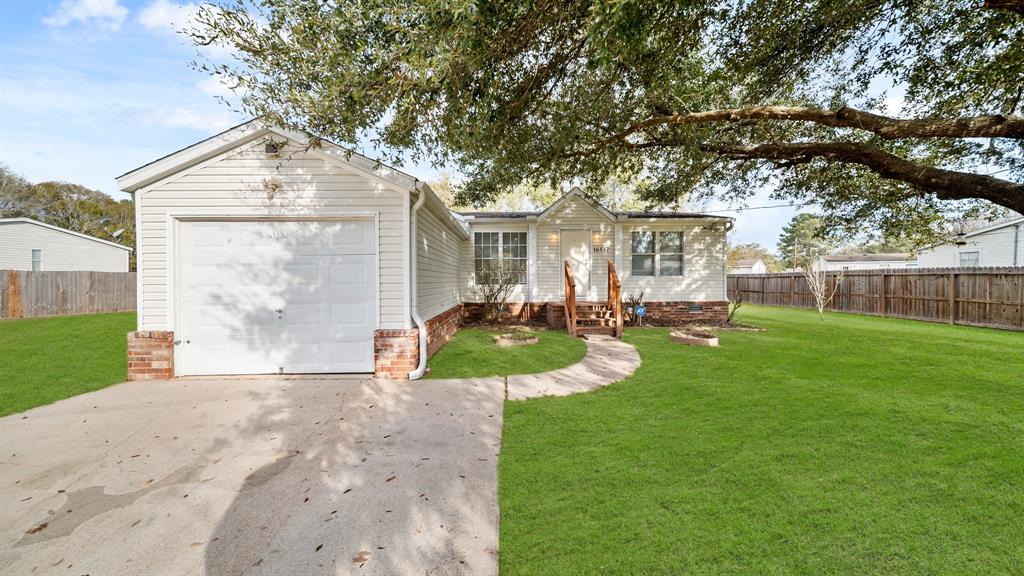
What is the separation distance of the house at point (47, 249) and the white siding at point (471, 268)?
1889cm

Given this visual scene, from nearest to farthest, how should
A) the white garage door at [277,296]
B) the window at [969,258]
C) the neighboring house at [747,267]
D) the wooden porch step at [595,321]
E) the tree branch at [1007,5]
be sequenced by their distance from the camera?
the tree branch at [1007,5] < the white garage door at [277,296] < the wooden porch step at [595,321] < the window at [969,258] < the neighboring house at [747,267]

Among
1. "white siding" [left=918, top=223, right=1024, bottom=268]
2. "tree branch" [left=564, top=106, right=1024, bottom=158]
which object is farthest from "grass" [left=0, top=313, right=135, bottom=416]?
"white siding" [left=918, top=223, right=1024, bottom=268]

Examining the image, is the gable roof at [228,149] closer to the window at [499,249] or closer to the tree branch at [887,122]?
the tree branch at [887,122]

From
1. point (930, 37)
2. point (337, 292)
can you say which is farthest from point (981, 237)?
point (337, 292)

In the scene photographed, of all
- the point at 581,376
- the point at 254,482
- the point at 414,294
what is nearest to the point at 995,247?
the point at 581,376

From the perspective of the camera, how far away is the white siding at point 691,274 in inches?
454

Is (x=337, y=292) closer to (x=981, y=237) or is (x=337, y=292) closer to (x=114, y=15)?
(x=114, y=15)

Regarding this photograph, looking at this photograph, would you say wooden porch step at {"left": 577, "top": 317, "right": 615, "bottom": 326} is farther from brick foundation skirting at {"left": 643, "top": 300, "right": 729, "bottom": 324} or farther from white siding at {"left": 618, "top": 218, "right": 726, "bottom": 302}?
brick foundation skirting at {"left": 643, "top": 300, "right": 729, "bottom": 324}

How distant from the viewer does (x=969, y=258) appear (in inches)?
637

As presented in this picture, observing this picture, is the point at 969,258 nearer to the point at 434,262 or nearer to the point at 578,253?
the point at 578,253

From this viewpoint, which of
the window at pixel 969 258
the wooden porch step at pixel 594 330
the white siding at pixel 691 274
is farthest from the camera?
the window at pixel 969 258

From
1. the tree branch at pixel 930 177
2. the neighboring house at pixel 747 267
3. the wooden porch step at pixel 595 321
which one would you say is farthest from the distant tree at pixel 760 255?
the tree branch at pixel 930 177

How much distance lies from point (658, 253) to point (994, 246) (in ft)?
49.1

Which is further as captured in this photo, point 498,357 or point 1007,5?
point 498,357
